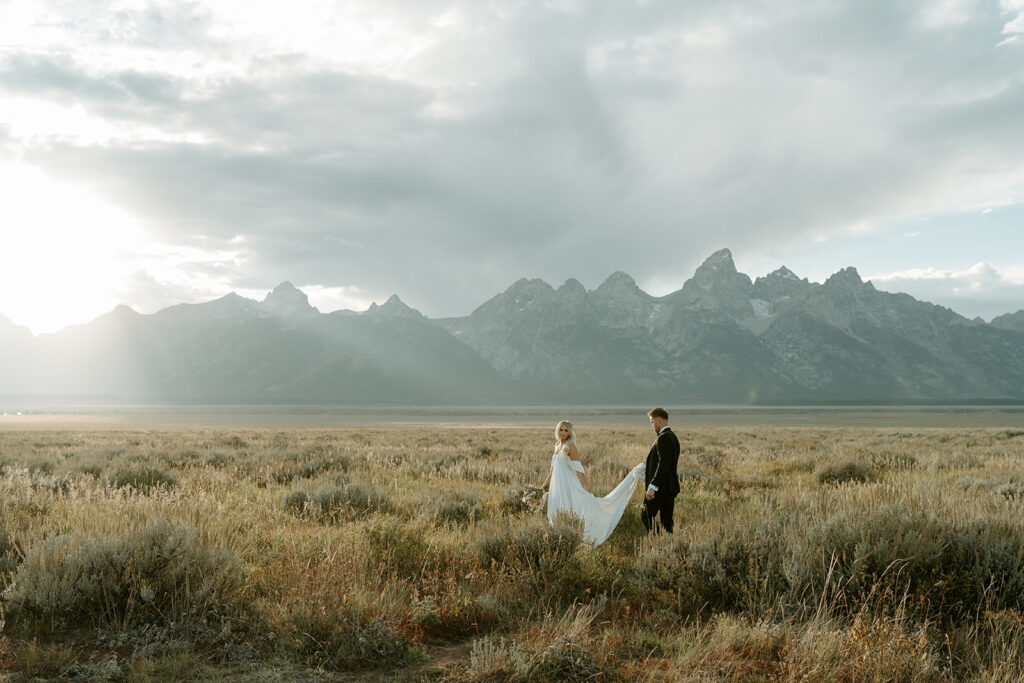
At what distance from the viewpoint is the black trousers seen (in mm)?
8625

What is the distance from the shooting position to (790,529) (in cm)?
615

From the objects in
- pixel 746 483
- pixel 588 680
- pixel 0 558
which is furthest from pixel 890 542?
pixel 746 483

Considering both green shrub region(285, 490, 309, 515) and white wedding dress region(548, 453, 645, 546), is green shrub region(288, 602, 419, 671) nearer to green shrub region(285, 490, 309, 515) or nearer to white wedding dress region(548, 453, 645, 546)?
white wedding dress region(548, 453, 645, 546)

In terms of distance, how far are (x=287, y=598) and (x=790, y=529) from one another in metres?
4.99

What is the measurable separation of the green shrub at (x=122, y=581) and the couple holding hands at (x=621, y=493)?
4618mm

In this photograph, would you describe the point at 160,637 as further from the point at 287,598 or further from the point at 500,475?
the point at 500,475

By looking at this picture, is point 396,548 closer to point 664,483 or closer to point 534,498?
point 534,498

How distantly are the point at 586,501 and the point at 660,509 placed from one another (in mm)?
Answer: 1139

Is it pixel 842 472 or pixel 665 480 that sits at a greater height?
pixel 665 480

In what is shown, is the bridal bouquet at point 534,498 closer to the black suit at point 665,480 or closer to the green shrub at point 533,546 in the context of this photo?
the black suit at point 665,480

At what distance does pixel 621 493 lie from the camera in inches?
358

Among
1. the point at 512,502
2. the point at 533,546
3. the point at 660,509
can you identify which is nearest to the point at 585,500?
the point at 660,509

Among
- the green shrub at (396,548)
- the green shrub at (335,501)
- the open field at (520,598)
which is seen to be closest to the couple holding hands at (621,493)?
the open field at (520,598)

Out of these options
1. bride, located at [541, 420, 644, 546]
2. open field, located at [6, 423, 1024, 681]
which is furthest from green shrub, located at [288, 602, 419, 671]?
bride, located at [541, 420, 644, 546]
